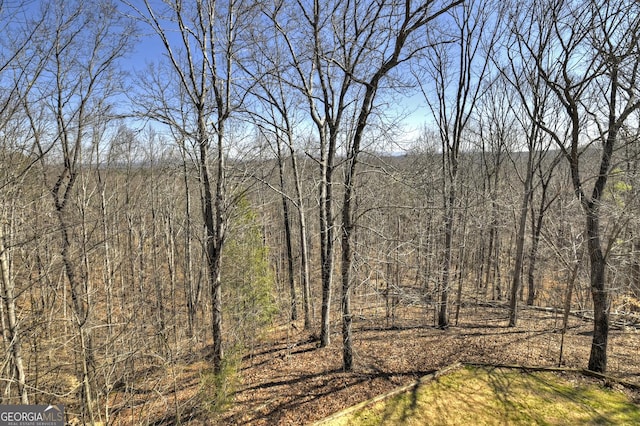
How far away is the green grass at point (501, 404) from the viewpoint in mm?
4953

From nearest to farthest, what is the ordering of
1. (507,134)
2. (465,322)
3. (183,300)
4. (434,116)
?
1. (434,116)
2. (465,322)
3. (507,134)
4. (183,300)

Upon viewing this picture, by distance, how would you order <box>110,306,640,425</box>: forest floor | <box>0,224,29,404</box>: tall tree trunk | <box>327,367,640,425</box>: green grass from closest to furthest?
1. <box>0,224,29,404</box>: tall tree trunk
2. <box>327,367,640,425</box>: green grass
3. <box>110,306,640,425</box>: forest floor

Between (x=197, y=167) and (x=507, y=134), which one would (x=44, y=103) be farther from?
(x=507, y=134)

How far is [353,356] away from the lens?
686 centimetres

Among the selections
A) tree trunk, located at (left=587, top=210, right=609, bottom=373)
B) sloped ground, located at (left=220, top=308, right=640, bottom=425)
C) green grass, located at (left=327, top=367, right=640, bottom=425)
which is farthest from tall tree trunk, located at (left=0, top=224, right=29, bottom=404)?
tree trunk, located at (left=587, top=210, right=609, bottom=373)

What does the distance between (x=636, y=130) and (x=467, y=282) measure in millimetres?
14079

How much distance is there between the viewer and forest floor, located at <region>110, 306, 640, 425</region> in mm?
5688

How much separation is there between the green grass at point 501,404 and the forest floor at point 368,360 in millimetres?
449

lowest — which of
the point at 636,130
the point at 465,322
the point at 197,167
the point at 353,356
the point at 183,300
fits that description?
the point at 183,300

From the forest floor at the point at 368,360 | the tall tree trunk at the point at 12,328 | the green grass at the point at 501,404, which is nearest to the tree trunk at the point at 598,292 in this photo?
the forest floor at the point at 368,360

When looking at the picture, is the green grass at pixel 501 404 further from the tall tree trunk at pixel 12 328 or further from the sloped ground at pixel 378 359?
the tall tree trunk at pixel 12 328

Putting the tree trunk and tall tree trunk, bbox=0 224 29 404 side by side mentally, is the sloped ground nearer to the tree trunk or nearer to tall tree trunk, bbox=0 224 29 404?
the tree trunk

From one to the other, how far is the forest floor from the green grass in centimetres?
45

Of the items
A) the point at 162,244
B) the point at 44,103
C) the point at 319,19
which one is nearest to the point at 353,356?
the point at 319,19
